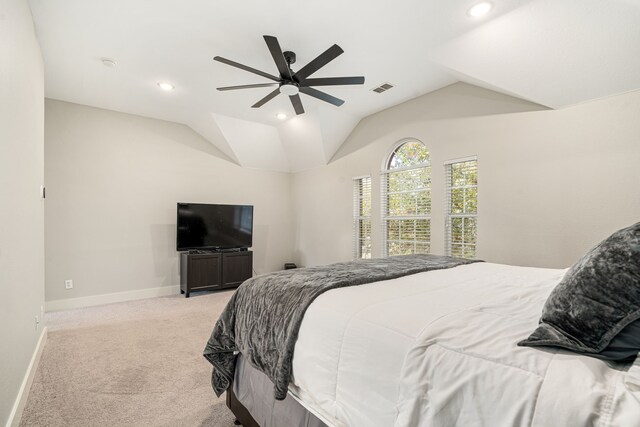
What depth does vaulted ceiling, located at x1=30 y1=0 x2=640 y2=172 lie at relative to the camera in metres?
2.58

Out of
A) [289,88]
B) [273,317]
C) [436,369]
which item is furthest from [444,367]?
[289,88]

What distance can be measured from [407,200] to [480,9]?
265cm

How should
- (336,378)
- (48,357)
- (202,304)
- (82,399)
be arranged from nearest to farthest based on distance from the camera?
(336,378) → (82,399) → (48,357) → (202,304)

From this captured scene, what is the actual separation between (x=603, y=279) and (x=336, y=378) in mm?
929

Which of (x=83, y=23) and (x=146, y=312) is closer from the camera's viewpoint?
(x=83, y=23)

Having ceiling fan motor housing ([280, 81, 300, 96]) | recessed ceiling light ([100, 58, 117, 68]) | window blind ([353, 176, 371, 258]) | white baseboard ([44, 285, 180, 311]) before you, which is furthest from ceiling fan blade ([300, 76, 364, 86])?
white baseboard ([44, 285, 180, 311])

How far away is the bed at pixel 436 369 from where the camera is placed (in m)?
0.73

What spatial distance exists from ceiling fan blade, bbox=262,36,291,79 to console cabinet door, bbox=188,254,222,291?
3424mm

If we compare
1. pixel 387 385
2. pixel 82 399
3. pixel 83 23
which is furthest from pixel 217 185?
pixel 387 385

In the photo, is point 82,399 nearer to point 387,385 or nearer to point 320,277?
point 320,277

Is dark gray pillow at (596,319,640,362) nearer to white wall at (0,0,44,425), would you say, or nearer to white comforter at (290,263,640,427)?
white comforter at (290,263,640,427)

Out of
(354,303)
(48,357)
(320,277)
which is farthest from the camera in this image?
(48,357)

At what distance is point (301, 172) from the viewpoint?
263 inches

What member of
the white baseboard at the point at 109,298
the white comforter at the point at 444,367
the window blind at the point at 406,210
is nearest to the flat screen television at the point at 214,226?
the white baseboard at the point at 109,298
